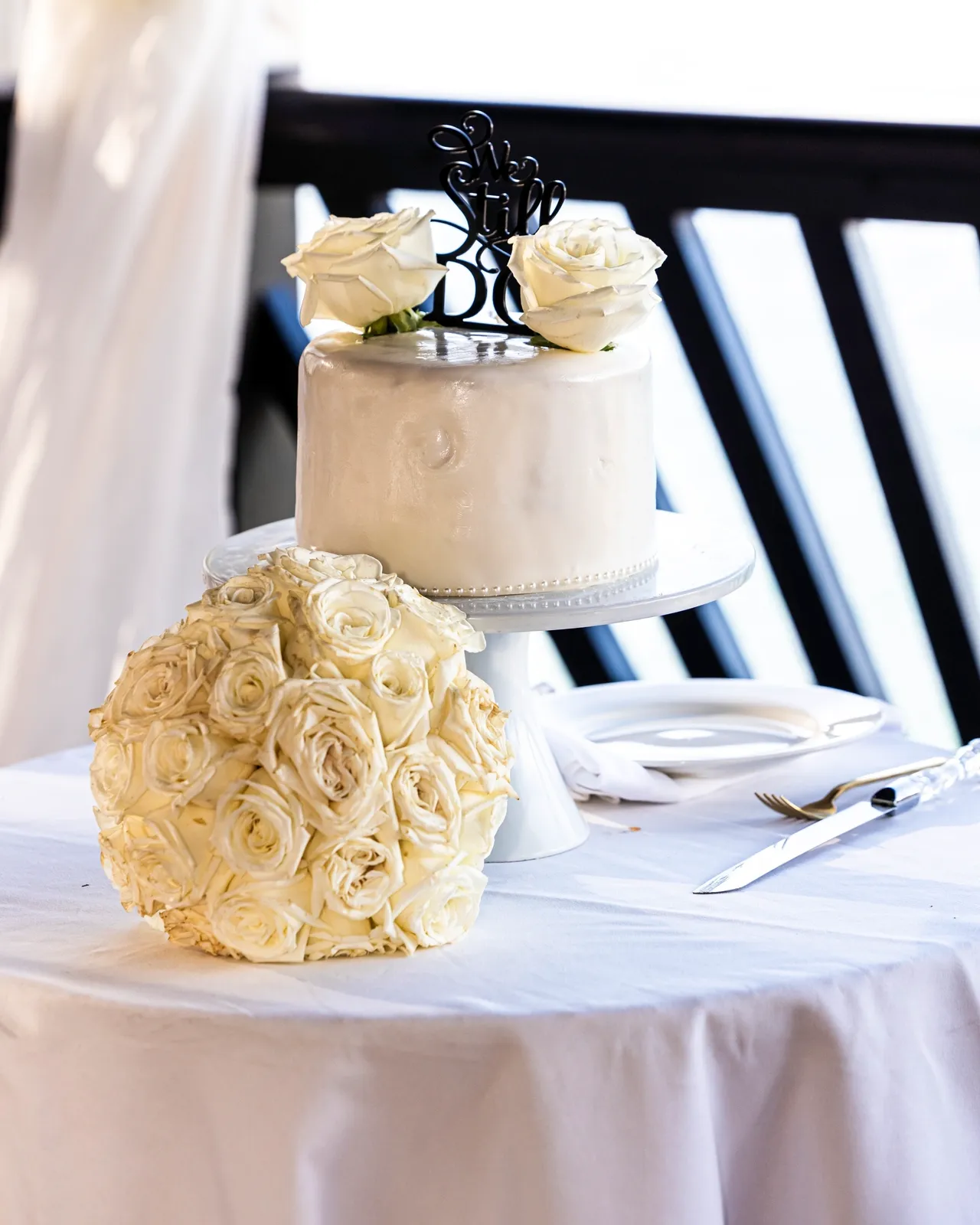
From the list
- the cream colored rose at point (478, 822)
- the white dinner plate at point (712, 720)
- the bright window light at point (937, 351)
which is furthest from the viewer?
the bright window light at point (937, 351)

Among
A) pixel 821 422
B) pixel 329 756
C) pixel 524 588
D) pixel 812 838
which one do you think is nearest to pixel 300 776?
pixel 329 756

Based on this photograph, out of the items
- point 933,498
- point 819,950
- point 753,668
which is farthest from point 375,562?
point 753,668

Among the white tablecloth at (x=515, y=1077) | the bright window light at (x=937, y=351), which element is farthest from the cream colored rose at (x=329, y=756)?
the bright window light at (x=937, y=351)

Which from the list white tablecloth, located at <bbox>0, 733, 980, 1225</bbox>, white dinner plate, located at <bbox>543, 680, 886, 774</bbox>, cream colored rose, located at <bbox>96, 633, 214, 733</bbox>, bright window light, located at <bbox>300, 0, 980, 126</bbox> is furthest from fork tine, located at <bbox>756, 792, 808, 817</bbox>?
bright window light, located at <bbox>300, 0, 980, 126</bbox>

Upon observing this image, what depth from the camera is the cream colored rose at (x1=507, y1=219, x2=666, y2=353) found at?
1.30 metres

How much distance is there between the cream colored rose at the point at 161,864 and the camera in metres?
1.09

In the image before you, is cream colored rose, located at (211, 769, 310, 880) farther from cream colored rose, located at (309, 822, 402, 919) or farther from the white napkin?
the white napkin

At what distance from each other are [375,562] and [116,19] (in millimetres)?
2051

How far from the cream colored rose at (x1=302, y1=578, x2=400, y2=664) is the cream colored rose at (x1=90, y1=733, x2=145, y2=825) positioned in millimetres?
152

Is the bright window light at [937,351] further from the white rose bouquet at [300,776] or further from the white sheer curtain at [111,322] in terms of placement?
the white rose bouquet at [300,776]

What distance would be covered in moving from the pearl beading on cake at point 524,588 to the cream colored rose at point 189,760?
11.8 inches

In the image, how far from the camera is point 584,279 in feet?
4.26

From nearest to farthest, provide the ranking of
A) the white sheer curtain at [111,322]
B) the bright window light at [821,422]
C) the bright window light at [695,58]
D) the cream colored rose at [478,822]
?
the cream colored rose at [478,822], the bright window light at [695,58], the bright window light at [821,422], the white sheer curtain at [111,322]

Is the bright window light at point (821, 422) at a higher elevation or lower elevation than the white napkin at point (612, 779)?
higher
